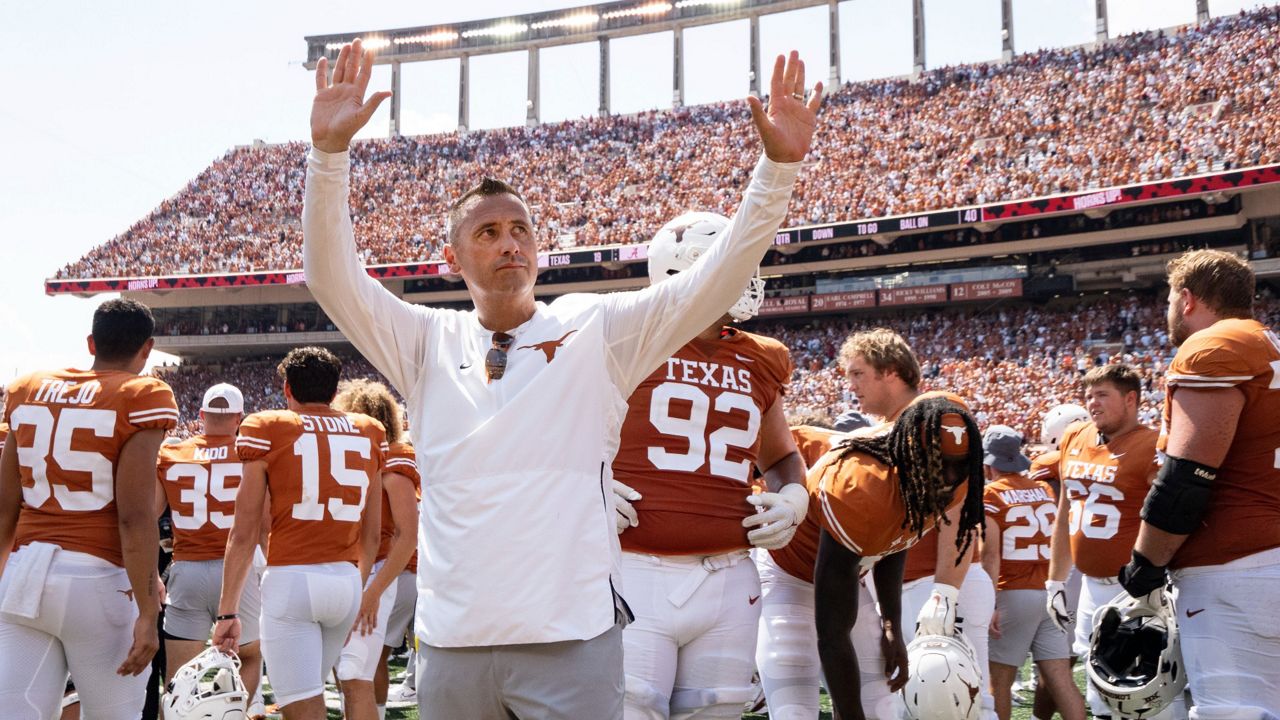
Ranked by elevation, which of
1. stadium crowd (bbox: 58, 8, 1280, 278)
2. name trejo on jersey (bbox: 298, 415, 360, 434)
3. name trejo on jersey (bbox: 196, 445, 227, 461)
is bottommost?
name trejo on jersey (bbox: 196, 445, 227, 461)

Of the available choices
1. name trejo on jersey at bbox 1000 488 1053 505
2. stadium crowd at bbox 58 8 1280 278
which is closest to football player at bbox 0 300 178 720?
name trejo on jersey at bbox 1000 488 1053 505

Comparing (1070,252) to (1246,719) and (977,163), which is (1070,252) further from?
(1246,719)

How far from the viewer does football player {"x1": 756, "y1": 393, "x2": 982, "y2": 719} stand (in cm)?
358

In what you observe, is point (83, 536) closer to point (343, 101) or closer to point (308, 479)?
point (308, 479)

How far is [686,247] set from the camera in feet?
12.1

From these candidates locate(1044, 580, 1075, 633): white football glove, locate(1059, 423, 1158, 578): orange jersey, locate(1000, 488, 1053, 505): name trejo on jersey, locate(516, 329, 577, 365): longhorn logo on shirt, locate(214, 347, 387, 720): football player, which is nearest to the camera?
locate(516, 329, 577, 365): longhorn logo on shirt

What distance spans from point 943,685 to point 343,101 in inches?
122

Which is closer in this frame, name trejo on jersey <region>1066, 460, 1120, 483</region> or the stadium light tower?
name trejo on jersey <region>1066, 460, 1120, 483</region>

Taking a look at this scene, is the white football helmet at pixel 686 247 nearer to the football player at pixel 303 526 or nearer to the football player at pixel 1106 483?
the football player at pixel 303 526

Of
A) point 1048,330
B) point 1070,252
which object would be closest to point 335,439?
point 1048,330

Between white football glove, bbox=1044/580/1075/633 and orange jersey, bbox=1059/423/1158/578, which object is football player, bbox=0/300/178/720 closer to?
orange jersey, bbox=1059/423/1158/578

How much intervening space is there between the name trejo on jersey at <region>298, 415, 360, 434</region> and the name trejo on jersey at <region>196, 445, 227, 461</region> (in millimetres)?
1529

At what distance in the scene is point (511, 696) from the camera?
2295 mm

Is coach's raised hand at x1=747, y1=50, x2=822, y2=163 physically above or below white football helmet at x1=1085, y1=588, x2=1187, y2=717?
above
